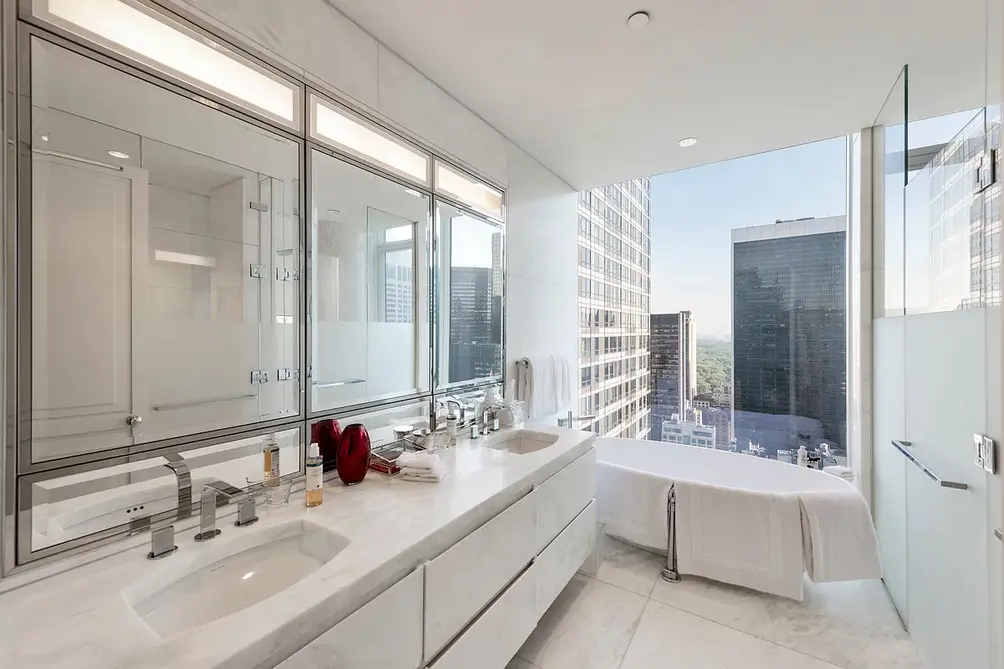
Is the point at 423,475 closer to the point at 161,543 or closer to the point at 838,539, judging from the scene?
the point at 161,543

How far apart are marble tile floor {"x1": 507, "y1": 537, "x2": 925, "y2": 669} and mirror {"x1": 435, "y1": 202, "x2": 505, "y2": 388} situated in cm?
128

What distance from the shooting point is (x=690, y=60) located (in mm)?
1919

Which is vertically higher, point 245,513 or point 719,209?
point 719,209

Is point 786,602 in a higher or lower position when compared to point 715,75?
lower

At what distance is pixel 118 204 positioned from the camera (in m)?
1.09

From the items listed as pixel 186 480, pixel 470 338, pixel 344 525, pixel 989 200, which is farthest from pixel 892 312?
pixel 186 480

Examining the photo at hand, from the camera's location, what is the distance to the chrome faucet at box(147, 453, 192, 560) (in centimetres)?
103

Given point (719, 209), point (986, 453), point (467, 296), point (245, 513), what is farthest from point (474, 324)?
point (719, 209)

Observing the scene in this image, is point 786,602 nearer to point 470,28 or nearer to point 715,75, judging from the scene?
point 715,75

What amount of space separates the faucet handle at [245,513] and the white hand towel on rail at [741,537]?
82.1 inches

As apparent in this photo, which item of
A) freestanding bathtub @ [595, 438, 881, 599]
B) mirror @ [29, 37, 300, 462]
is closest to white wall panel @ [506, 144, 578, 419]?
freestanding bathtub @ [595, 438, 881, 599]

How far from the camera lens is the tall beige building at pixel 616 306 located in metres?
3.75

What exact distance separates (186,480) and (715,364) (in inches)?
137

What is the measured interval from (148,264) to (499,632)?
61.0 inches
